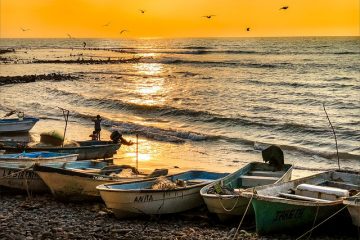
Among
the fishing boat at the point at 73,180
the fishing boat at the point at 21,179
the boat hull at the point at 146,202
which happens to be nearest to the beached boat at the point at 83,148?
the fishing boat at the point at 21,179

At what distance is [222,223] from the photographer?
13.6 metres

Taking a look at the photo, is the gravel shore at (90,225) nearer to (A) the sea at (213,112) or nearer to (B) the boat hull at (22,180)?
(B) the boat hull at (22,180)

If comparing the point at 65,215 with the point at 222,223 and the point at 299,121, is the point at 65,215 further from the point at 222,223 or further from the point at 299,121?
the point at 299,121

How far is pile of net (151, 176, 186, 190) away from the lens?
13969 millimetres

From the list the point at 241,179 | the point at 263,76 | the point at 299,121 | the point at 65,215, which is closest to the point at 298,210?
the point at 241,179

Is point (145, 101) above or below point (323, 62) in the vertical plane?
below

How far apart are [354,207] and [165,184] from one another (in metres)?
4.97

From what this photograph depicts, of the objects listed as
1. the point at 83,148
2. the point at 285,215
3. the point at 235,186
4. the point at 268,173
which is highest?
the point at 83,148

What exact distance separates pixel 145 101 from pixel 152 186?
31733 millimetres

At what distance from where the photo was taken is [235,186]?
51.2 ft

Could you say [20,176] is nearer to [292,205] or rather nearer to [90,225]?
[90,225]

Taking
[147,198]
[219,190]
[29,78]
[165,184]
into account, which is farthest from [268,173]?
[29,78]

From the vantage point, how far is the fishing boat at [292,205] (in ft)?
40.0

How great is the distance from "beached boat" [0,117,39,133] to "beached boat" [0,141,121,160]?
22.2 feet
